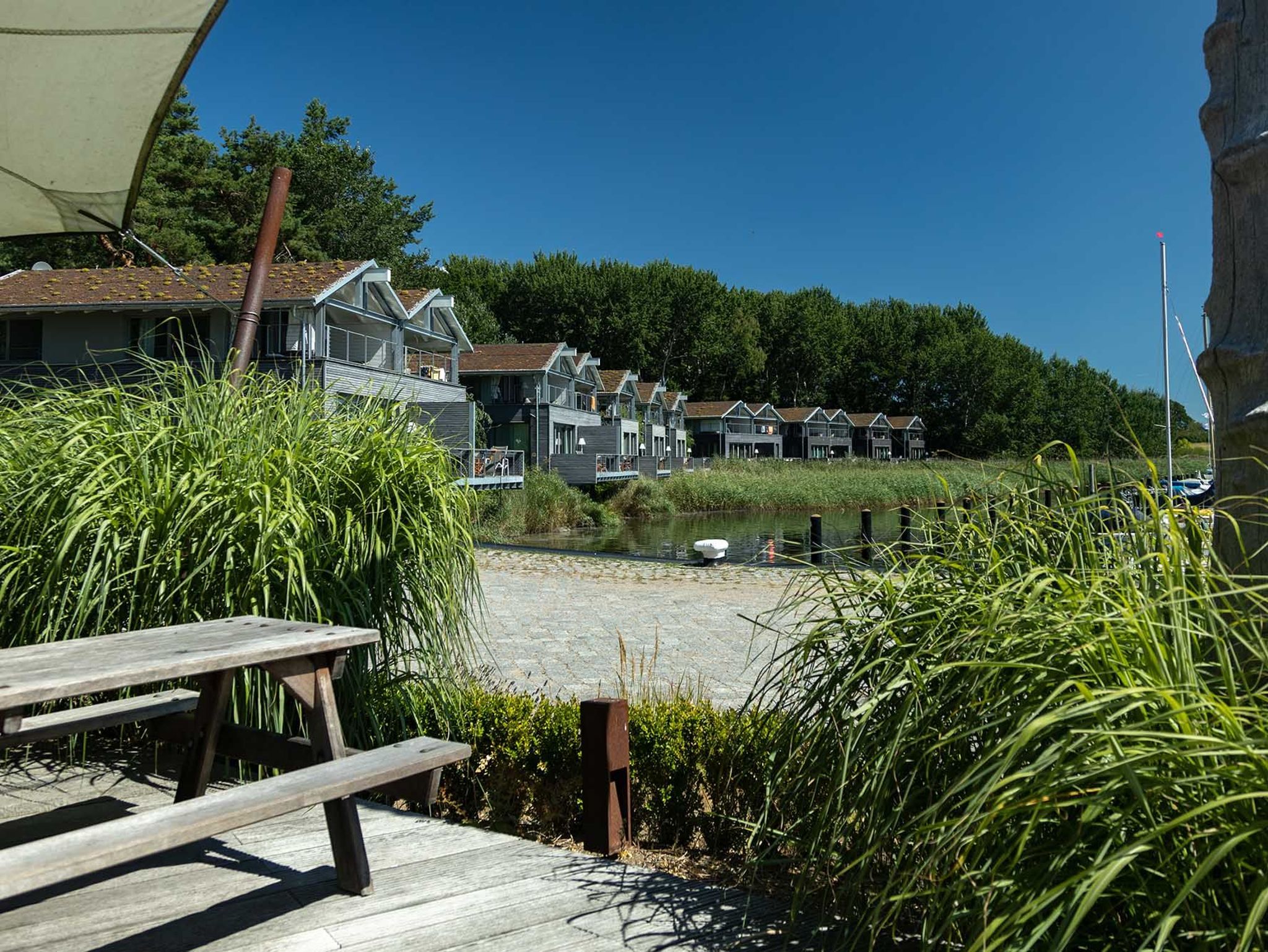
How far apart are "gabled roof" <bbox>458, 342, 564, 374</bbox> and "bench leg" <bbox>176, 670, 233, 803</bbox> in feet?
124

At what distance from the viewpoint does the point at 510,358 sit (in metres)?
42.2

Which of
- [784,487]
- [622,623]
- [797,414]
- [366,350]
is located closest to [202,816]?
[622,623]

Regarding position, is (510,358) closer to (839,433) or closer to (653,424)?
(653,424)

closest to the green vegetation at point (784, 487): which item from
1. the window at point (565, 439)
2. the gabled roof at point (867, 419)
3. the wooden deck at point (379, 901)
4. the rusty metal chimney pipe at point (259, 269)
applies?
the window at point (565, 439)

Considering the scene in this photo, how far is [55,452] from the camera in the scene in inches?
152

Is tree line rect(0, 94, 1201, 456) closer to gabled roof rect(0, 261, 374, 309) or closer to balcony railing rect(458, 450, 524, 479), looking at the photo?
gabled roof rect(0, 261, 374, 309)

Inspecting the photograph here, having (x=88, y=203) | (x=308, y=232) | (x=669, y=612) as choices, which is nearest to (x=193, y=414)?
(x=88, y=203)

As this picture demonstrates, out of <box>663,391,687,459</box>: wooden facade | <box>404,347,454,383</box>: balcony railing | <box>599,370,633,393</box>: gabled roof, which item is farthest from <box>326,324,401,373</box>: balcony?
<box>663,391,687,459</box>: wooden facade

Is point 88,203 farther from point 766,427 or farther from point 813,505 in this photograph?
point 766,427

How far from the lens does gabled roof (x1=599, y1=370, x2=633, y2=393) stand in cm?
5241

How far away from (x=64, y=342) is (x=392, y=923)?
28.8m

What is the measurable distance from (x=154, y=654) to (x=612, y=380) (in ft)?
171

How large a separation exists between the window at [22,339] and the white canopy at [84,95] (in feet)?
88.0

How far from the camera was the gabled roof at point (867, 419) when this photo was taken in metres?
87.1
